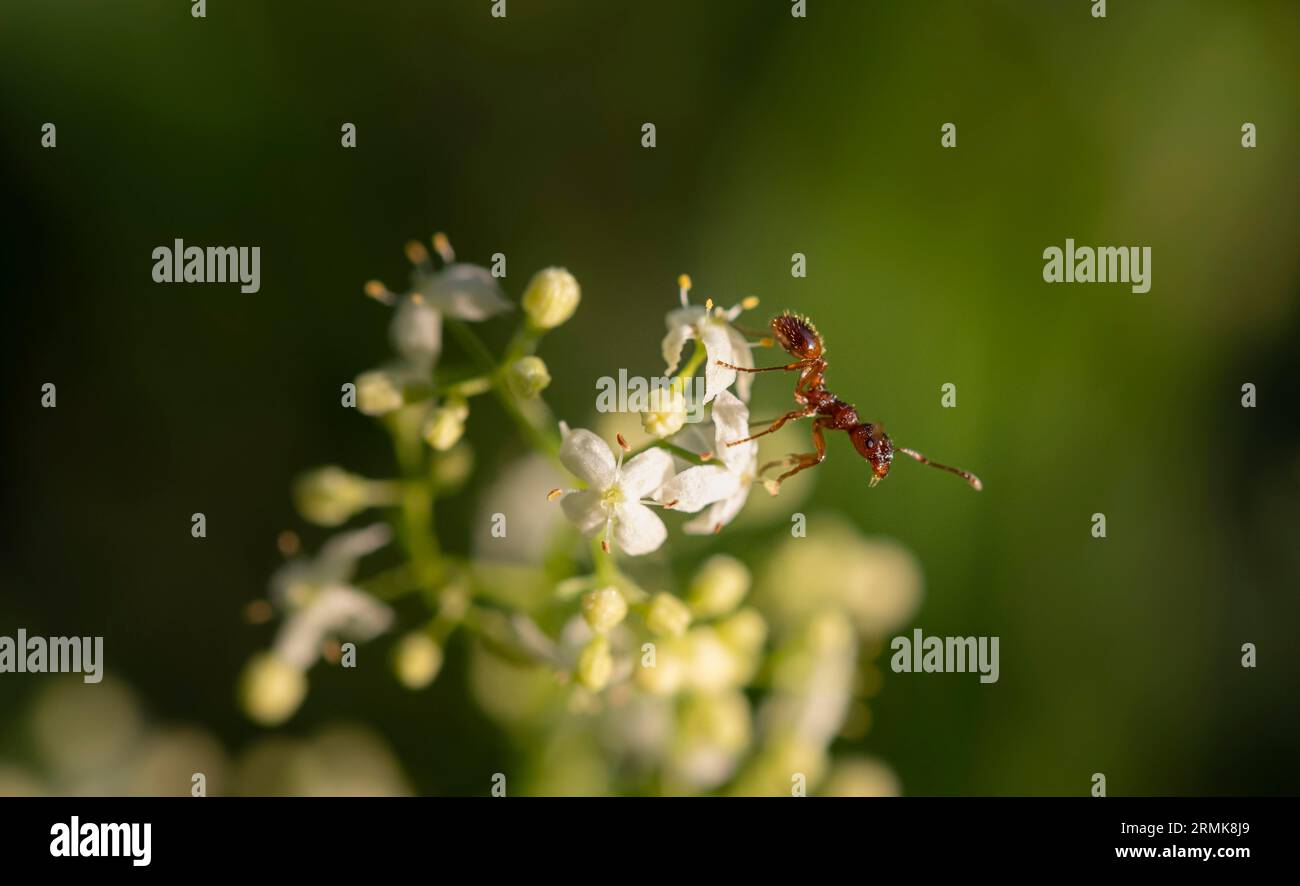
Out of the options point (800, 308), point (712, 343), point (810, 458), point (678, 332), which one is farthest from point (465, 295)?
point (800, 308)

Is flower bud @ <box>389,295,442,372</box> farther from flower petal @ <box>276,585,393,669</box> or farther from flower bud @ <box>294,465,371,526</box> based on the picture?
flower petal @ <box>276,585,393,669</box>

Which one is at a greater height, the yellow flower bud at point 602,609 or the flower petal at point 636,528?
the flower petal at point 636,528

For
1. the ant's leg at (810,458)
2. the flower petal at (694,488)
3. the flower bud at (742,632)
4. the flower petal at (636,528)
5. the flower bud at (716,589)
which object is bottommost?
the flower bud at (742,632)

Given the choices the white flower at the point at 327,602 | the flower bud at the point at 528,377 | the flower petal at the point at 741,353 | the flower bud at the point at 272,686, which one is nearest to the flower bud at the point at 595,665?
the flower bud at the point at 528,377

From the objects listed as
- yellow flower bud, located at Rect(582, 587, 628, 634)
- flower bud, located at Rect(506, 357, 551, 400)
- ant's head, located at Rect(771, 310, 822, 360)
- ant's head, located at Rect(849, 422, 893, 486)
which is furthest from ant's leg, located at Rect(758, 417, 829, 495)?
flower bud, located at Rect(506, 357, 551, 400)

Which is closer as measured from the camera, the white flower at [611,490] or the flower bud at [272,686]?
the white flower at [611,490]

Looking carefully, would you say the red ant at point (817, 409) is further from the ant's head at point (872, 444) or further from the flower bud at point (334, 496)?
the flower bud at point (334, 496)
